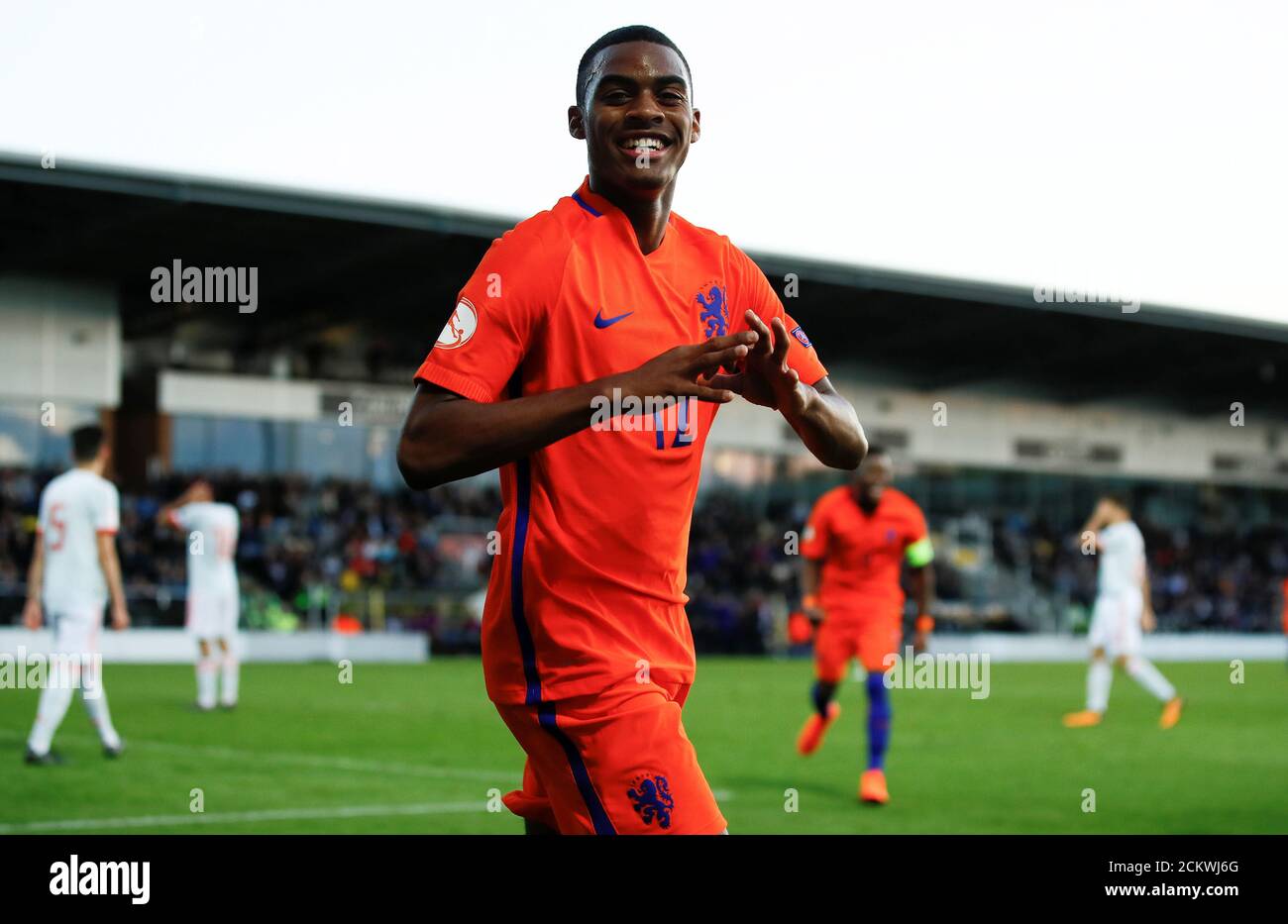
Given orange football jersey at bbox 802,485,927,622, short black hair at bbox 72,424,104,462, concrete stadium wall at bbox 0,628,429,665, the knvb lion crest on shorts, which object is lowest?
concrete stadium wall at bbox 0,628,429,665

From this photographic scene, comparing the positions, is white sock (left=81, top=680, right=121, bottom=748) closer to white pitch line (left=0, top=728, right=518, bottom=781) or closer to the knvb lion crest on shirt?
white pitch line (left=0, top=728, right=518, bottom=781)

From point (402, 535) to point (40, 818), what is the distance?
25.8 meters

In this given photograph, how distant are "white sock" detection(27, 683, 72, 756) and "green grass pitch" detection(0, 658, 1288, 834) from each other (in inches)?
8.0

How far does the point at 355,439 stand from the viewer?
34.9 m

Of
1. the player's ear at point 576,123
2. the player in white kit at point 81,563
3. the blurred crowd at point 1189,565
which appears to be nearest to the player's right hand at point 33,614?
the player in white kit at point 81,563

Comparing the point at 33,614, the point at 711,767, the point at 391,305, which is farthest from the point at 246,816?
the point at 391,305

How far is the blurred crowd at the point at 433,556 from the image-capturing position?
29.9m

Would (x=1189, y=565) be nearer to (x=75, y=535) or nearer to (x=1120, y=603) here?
(x=1120, y=603)

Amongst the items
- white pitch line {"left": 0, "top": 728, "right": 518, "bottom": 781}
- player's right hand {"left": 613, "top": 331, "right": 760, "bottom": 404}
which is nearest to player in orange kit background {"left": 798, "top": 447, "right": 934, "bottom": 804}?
white pitch line {"left": 0, "top": 728, "right": 518, "bottom": 781}

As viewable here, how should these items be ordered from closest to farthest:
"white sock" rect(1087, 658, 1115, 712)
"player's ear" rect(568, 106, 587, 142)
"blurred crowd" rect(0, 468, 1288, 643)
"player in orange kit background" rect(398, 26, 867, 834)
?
"player in orange kit background" rect(398, 26, 867, 834), "player's ear" rect(568, 106, 587, 142), "white sock" rect(1087, 658, 1115, 712), "blurred crowd" rect(0, 468, 1288, 643)

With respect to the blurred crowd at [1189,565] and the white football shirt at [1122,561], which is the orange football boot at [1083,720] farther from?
the blurred crowd at [1189,565]

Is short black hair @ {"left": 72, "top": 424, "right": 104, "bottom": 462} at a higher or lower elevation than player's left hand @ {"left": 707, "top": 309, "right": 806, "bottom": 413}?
higher

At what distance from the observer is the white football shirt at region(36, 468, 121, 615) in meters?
10.8
